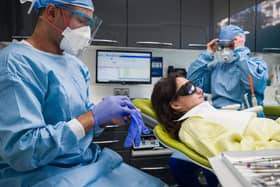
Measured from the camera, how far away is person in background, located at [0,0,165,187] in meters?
0.87

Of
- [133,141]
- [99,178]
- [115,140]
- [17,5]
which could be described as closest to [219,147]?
[133,141]

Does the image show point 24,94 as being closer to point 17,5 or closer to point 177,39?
point 17,5

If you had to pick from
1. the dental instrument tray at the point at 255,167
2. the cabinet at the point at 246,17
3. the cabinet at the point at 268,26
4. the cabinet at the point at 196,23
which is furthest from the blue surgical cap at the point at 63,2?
the cabinet at the point at 268,26

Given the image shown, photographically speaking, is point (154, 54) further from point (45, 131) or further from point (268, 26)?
point (45, 131)

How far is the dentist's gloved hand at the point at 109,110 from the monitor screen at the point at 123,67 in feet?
6.68

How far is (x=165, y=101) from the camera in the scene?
5.08 feet

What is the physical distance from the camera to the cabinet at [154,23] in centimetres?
296

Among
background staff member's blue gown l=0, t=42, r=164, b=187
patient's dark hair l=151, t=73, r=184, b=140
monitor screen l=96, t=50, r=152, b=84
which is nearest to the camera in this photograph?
background staff member's blue gown l=0, t=42, r=164, b=187

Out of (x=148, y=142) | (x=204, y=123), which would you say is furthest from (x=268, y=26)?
(x=204, y=123)

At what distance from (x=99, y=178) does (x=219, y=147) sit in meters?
0.48

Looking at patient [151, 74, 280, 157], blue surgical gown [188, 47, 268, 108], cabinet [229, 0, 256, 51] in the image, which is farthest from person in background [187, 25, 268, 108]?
cabinet [229, 0, 256, 51]

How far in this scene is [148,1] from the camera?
3016 millimetres

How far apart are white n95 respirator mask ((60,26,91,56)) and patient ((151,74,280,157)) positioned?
0.55 meters

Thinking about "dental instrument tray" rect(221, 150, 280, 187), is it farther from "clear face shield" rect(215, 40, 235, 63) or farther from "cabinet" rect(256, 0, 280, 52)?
"cabinet" rect(256, 0, 280, 52)
